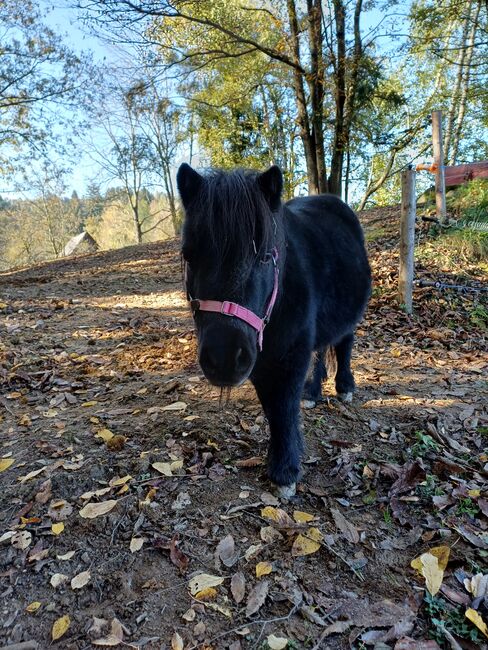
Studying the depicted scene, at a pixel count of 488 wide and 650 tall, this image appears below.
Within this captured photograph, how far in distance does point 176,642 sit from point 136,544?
1.78 feet

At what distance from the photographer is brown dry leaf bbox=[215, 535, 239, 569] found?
6.51 ft

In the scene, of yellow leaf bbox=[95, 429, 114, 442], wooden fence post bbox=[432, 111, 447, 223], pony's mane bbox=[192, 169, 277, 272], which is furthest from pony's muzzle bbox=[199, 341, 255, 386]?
wooden fence post bbox=[432, 111, 447, 223]

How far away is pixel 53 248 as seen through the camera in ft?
110

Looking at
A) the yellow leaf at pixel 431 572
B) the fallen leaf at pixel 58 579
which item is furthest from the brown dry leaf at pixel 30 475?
the yellow leaf at pixel 431 572

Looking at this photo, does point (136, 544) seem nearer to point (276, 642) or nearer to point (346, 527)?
point (276, 642)

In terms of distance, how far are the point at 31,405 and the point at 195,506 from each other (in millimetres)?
2100

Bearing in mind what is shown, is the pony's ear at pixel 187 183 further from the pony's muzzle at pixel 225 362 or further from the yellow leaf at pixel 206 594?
the yellow leaf at pixel 206 594

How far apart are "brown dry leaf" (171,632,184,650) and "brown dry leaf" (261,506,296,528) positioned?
0.77 metres

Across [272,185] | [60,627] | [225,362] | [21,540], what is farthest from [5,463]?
[272,185]

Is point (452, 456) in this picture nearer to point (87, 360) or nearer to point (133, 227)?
point (87, 360)

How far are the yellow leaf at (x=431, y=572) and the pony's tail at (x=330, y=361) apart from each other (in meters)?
1.94

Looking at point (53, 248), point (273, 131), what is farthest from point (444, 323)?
point (53, 248)

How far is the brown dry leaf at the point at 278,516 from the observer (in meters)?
2.23

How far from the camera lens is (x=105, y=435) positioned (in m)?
2.93
